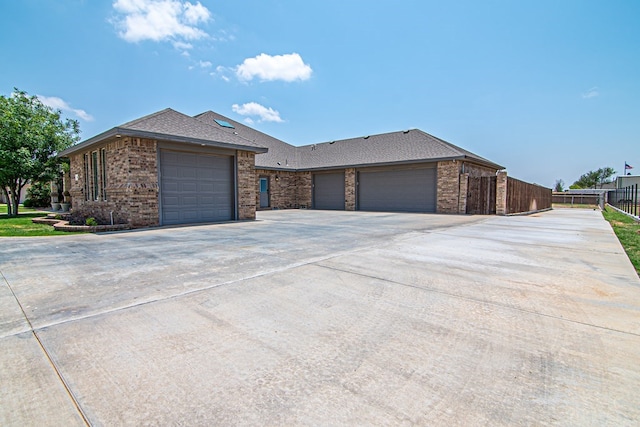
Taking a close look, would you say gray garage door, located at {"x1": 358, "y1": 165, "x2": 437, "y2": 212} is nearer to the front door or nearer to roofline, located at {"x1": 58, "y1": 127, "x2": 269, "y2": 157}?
the front door

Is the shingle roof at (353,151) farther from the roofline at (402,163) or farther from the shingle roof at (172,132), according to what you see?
the shingle roof at (172,132)

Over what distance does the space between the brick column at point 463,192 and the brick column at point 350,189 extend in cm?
662

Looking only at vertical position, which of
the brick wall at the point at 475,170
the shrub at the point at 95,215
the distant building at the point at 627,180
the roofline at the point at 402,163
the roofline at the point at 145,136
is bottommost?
the shrub at the point at 95,215

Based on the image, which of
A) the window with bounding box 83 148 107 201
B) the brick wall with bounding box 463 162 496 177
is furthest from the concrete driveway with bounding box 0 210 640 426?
the brick wall with bounding box 463 162 496 177

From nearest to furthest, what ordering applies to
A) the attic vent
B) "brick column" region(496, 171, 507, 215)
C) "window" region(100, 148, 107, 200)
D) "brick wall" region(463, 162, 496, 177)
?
"window" region(100, 148, 107, 200) < "brick column" region(496, 171, 507, 215) < "brick wall" region(463, 162, 496, 177) < the attic vent

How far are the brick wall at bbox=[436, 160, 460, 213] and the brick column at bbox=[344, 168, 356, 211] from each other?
5.54 m

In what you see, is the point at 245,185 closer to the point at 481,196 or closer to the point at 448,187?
the point at 448,187

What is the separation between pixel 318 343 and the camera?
2.38m

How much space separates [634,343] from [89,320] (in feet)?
15.4

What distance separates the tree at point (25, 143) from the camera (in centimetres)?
1378

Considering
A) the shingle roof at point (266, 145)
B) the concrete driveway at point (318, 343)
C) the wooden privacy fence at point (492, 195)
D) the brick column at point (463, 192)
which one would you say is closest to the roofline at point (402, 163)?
the shingle roof at point (266, 145)

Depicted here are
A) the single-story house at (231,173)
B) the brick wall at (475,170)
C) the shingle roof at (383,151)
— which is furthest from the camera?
the shingle roof at (383,151)

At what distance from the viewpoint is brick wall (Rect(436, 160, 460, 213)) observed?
1622cm

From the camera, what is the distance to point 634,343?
2416mm
